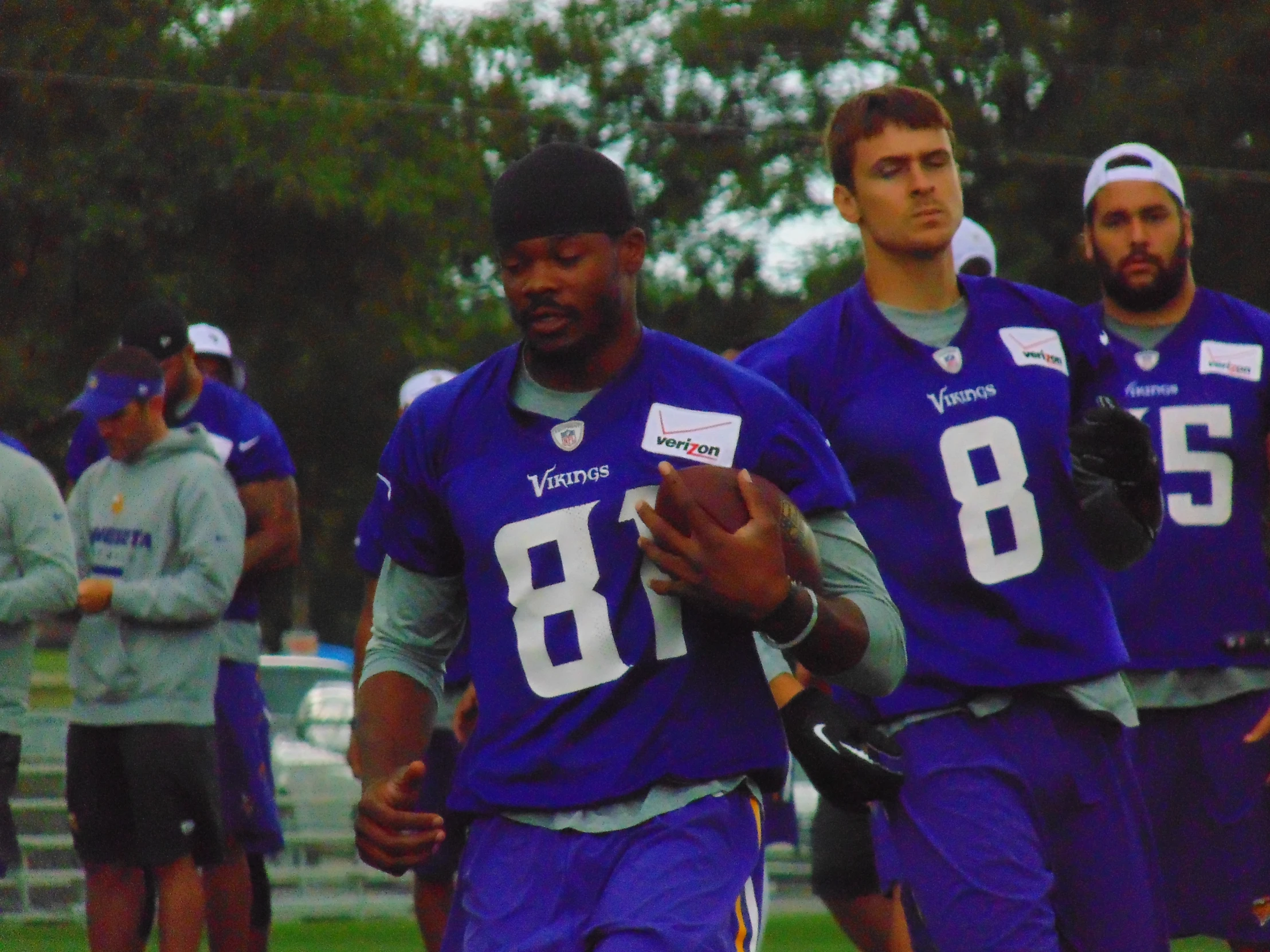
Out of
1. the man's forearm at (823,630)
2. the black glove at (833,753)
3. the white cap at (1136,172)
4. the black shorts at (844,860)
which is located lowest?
the black shorts at (844,860)

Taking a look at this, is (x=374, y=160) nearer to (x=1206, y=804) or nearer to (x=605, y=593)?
(x=1206, y=804)

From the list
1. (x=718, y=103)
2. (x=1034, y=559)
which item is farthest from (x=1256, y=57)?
(x=1034, y=559)

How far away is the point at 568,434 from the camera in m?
4.16

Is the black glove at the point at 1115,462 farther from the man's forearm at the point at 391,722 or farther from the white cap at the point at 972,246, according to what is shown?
the white cap at the point at 972,246

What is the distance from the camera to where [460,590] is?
14.6 ft

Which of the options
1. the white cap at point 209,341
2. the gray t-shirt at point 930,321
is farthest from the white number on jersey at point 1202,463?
the white cap at point 209,341

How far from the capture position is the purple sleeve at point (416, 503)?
168 inches

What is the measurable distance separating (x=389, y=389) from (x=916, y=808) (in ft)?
85.8

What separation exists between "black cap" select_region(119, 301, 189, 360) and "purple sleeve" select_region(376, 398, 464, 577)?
431 centimetres

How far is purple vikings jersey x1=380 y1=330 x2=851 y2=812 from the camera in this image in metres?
3.99

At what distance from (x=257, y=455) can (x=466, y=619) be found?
4.37 metres

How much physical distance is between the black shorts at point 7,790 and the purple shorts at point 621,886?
13.0 ft

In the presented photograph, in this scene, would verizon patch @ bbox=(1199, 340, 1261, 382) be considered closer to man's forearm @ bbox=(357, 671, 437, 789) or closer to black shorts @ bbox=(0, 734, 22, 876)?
man's forearm @ bbox=(357, 671, 437, 789)

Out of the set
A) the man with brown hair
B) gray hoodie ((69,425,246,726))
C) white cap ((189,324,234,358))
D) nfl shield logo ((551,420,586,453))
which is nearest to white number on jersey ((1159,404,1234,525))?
the man with brown hair
